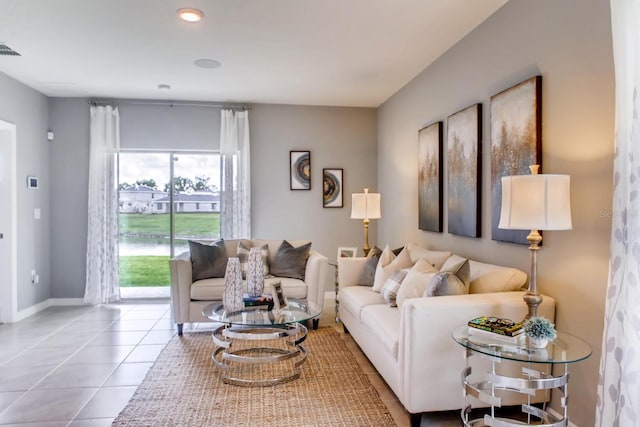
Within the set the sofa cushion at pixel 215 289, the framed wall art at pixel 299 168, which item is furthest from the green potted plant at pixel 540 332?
the framed wall art at pixel 299 168

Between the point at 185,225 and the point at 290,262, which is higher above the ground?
the point at 185,225

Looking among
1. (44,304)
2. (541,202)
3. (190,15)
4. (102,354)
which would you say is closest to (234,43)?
(190,15)

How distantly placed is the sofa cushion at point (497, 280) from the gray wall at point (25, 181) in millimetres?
4850

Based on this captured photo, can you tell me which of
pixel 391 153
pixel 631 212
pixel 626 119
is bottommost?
pixel 631 212

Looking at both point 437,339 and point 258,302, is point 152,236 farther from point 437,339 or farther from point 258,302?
point 437,339

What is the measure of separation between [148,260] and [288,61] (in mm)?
3453

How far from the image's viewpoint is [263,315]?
319cm

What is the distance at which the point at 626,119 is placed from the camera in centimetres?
172

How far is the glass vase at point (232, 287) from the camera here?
129 inches

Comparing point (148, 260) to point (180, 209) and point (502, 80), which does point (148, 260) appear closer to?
A: point (180, 209)

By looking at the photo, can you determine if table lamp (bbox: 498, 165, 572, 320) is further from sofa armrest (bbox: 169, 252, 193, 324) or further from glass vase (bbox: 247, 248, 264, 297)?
sofa armrest (bbox: 169, 252, 193, 324)

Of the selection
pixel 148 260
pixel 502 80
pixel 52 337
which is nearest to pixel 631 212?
pixel 502 80

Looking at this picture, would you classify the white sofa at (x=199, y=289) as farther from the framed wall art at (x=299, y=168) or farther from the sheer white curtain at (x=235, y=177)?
the framed wall art at (x=299, y=168)

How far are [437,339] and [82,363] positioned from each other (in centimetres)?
286
